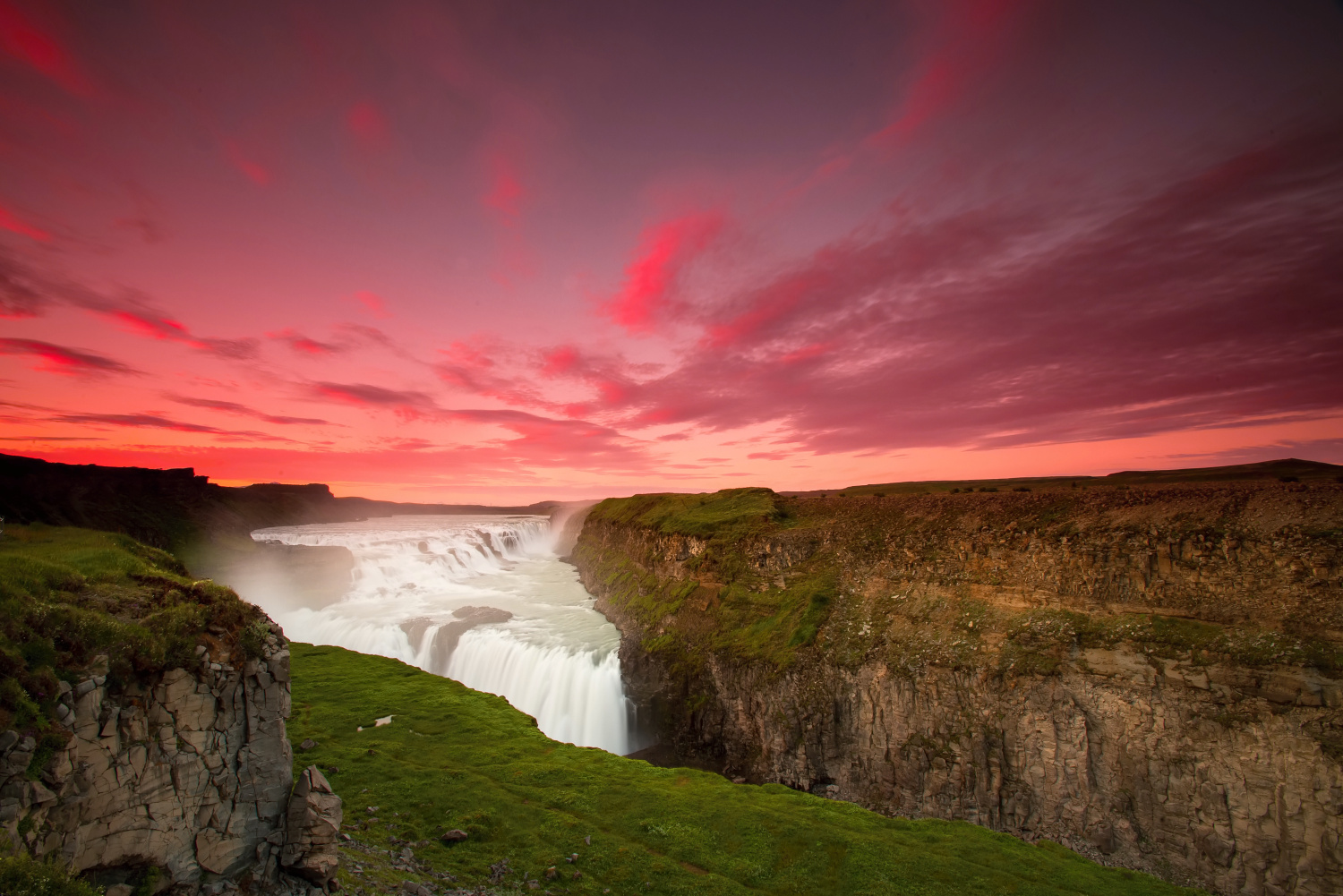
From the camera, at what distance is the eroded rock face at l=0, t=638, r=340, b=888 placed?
9234 millimetres

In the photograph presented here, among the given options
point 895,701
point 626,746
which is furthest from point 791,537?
point 626,746

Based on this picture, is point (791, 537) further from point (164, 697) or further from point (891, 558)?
point (164, 697)

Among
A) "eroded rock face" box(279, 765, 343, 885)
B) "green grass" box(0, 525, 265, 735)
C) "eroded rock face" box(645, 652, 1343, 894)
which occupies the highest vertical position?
"green grass" box(0, 525, 265, 735)

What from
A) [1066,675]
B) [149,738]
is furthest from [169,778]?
[1066,675]

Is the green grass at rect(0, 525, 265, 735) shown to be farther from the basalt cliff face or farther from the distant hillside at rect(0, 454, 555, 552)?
the distant hillside at rect(0, 454, 555, 552)

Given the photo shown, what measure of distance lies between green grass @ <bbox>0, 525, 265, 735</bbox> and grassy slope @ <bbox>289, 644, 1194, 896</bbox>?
8270mm

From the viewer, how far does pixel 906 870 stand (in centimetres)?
1834

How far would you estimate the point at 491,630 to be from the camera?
49406 millimetres

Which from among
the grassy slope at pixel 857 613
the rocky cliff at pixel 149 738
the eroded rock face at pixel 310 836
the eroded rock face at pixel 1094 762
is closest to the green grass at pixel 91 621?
the rocky cliff at pixel 149 738

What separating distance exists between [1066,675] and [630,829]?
21391 millimetres

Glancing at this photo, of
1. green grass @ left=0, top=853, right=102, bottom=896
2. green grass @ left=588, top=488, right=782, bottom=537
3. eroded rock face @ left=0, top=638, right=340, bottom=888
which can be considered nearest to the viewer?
green grass @ left=0, top=853, right=102, bottom=896

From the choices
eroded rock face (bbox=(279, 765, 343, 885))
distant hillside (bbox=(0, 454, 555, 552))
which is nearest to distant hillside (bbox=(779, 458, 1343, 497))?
eroded rock face (bbox=(279, 765, 343, 885))

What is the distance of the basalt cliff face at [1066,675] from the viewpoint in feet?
63.5

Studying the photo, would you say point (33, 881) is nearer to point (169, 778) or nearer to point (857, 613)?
point (169, 778)
